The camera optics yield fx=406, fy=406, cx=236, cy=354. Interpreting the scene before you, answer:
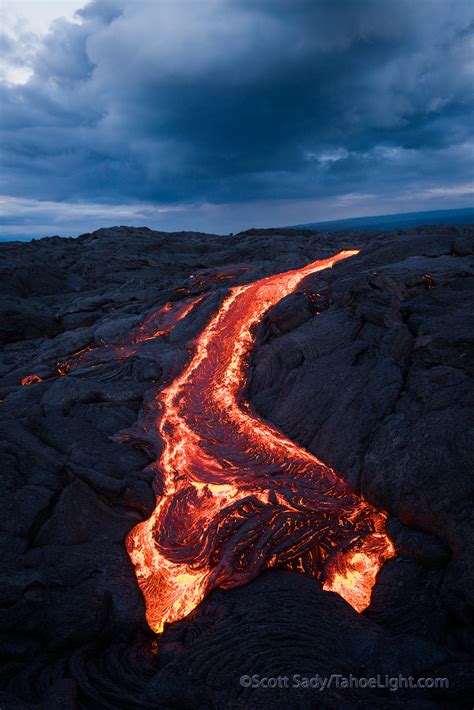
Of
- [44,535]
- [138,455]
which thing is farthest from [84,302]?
[44,535]

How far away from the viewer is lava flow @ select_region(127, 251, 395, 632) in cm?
759

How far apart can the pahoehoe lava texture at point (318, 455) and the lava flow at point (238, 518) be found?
334 mm

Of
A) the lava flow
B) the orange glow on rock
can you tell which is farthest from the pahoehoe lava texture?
the lava flow

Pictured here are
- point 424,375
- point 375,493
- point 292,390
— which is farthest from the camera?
point 292,390

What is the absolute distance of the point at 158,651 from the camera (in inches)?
253

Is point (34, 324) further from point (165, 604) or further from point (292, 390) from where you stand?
point (165, 604)

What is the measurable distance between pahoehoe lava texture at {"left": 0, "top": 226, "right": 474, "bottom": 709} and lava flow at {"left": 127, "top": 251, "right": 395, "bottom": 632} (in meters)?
0.33

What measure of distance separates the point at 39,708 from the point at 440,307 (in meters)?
12.3

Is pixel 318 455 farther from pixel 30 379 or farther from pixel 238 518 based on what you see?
pixel 30 379

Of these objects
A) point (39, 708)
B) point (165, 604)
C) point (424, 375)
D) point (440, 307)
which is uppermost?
point (440, 307)

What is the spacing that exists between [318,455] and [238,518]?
2.89m

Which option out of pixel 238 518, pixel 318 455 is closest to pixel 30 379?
pixel 238 518

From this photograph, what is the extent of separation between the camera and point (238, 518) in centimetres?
874

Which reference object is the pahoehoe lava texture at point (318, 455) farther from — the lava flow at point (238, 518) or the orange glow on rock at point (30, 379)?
the lava flow at point (238, 518)
